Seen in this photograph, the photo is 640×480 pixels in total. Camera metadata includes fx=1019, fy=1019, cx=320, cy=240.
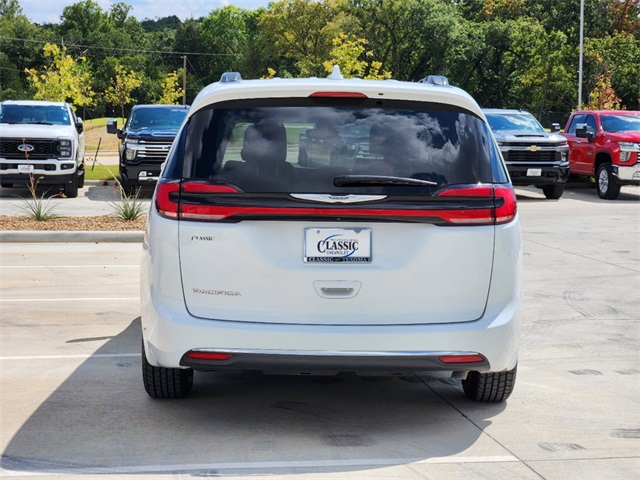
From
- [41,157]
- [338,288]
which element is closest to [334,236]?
[338,288]

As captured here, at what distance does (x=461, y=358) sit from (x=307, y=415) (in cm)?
112

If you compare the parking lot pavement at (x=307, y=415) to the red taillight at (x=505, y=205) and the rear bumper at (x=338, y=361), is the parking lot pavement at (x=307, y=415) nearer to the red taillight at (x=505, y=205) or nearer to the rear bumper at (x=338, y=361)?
the rear bumper at (x=338, y=361)

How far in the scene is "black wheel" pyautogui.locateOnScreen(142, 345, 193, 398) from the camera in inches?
236

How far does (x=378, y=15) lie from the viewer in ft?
293

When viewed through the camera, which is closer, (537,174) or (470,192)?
(470,192)

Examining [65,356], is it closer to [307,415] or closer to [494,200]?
[307,415]

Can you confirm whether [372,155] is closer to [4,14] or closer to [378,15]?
[378,15]

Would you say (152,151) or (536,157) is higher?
(152,151)

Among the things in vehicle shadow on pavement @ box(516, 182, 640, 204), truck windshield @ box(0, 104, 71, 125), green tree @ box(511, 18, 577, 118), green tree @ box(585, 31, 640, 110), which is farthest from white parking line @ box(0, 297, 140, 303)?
green tree @ box(511, 18, 577, 118)

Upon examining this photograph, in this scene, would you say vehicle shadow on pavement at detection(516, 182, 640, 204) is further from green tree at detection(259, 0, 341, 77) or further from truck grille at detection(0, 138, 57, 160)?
green tree at detection(259, 0, 341, 77)

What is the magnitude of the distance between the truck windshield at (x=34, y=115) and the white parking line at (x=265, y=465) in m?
18.9

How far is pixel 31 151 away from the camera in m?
21.5


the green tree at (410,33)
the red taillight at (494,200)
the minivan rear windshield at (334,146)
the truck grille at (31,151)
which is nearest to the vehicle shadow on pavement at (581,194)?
the truck grille at (31,151)

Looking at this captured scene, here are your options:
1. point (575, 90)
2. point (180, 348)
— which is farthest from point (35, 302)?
point (575, 90)
